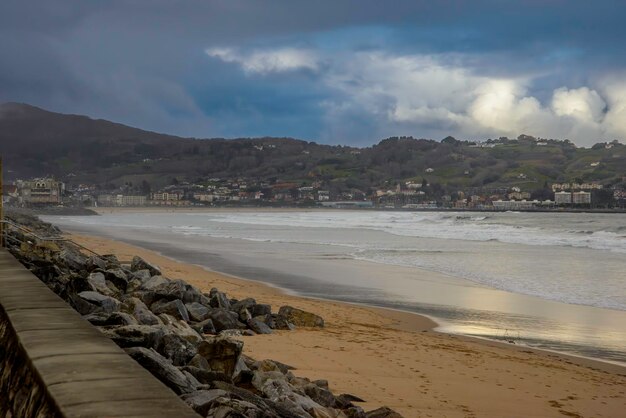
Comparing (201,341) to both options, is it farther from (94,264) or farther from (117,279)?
(94,264)

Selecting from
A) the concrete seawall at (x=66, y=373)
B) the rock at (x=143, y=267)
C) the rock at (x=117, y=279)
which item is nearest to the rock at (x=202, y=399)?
the concrete seawall at (x=66, y=373)

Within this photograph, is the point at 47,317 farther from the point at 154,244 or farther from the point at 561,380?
the point at 154,244

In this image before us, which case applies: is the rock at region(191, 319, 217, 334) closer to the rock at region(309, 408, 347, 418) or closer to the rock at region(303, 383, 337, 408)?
the rock at region(303, 383, 337, 408)

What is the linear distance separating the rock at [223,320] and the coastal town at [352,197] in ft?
453

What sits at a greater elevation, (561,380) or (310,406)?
(310,406)

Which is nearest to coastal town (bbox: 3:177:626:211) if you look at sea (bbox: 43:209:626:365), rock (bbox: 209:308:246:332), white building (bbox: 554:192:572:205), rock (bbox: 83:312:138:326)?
white building (bbox: 554:192:572:205)

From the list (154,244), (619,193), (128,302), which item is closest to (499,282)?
(128,302)

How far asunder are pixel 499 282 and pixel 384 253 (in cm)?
977

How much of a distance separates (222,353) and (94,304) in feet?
6.62

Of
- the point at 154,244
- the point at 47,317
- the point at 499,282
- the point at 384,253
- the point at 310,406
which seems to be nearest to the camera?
the point at 47,317

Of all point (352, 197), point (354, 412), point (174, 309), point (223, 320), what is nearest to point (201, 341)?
point (354, 412)

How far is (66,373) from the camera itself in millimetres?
3297

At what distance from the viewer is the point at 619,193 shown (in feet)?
471

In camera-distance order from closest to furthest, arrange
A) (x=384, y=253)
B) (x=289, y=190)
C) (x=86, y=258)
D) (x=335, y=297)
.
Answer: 1. (x=86, y=258)
2. (x=335, y=297)
3. (x=384, y=253)
4. (x=289, y=190)
